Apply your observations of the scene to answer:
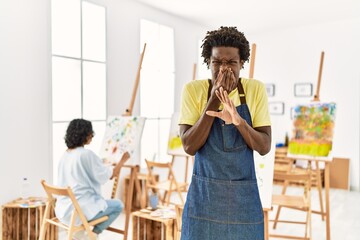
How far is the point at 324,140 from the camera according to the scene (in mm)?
3824

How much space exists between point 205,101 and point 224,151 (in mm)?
219

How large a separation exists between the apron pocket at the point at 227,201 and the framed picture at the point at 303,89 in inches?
215

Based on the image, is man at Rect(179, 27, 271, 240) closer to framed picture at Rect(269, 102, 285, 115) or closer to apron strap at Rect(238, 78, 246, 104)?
apron strap at Rect(238, 78, 246, 104)

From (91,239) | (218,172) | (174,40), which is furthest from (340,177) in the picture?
(218,172)

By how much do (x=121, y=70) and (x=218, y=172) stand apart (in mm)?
3600

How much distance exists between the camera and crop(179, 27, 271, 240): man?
1329mm

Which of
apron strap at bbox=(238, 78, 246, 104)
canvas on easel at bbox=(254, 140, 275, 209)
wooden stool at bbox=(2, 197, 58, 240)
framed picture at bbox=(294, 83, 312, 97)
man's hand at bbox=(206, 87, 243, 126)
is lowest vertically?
wooden stool at bbox=(2, 197, 58, 240)

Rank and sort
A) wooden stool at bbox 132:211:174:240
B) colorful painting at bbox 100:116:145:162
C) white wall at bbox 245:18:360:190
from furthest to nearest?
white wall at bbox 245:18:360:190 < colorful painting at bbox 100:116:145:162 < wooden stool at bbox 132:211:174:240

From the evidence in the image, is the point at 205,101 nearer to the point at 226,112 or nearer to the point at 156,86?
the point at 226,112

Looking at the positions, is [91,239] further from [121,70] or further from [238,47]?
[121,70]

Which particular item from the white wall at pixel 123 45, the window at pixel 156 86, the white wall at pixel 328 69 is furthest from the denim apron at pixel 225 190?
the white wall at pixel 328 69

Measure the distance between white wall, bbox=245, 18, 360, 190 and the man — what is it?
4866 millimetres

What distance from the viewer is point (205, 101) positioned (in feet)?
4.64

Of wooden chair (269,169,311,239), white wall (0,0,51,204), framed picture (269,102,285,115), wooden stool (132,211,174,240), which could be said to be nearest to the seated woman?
wooden stool (132,211,174,240)
